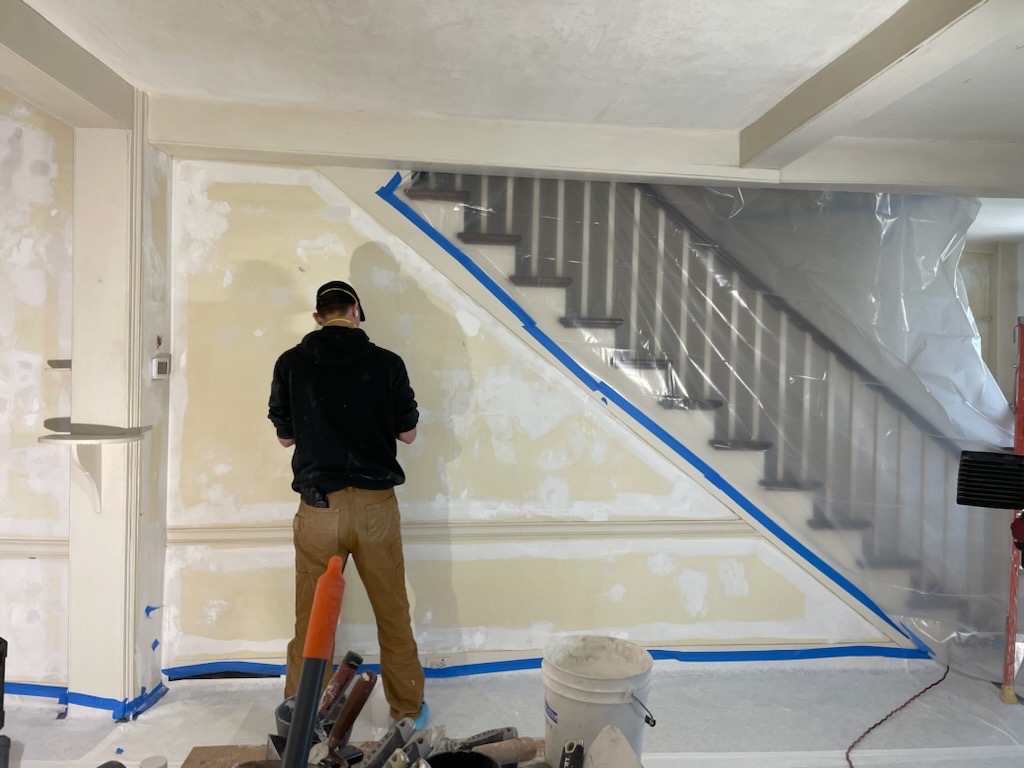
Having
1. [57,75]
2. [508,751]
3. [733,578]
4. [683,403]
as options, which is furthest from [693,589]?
[57,75]

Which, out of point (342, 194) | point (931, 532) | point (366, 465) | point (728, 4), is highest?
point (728, 4)

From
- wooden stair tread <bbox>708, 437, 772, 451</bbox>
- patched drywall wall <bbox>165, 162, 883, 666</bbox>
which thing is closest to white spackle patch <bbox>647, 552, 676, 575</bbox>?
patched drywall wall <bbox>165, 162, 883, 666</bbox>

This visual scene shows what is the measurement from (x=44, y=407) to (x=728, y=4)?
2.65 meters

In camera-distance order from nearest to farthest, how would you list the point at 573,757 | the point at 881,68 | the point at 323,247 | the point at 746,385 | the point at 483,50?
1. the point at 573,757
2. the point at 881,68
3. the point at 483,50
4. the point at 323,247
5. the point at 746,385

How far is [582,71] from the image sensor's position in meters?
2.16

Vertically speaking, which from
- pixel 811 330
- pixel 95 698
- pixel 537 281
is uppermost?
pixel 537 281

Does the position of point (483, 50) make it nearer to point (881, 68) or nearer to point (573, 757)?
point (881, 68)

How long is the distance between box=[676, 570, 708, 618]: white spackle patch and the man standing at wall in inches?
47.4

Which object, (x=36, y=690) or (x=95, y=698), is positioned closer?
(x=95, y=698)

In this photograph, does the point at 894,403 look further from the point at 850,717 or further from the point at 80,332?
the point at 80,332

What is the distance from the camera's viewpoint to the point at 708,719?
98.3 inches

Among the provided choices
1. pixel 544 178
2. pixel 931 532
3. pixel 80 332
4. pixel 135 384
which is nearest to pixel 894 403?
pixel 931 532

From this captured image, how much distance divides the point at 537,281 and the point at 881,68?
138 centimetres

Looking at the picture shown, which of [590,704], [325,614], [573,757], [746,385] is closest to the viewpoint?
[325,614]
